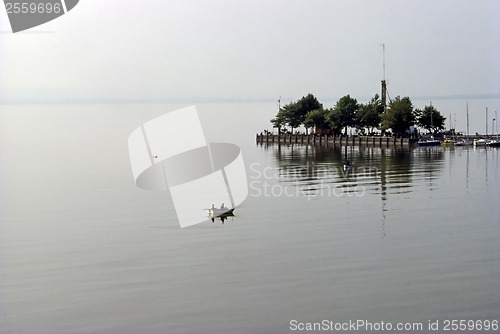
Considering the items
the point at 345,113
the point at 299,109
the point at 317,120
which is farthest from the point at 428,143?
the point at 299,109

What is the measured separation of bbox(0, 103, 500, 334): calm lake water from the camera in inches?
950

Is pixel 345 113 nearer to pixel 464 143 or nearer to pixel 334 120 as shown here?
pixel 334 120

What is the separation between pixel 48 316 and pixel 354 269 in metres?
11.9

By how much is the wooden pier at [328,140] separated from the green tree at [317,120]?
3.35 metres

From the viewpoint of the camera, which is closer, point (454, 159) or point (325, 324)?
point (325, 324)

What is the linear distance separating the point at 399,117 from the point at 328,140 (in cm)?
1611

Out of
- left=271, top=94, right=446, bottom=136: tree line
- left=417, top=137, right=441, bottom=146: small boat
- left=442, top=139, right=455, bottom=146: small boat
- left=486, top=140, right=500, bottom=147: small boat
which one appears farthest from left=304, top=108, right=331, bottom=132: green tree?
left=486, top=140, right=500, bottom=147: small boat

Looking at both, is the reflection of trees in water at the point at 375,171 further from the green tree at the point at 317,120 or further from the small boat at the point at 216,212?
the green tree at the point at 317,120

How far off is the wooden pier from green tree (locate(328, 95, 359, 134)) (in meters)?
3.83

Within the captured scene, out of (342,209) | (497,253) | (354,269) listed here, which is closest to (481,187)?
(342,209)

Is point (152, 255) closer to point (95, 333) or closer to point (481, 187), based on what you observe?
point (95, 333)

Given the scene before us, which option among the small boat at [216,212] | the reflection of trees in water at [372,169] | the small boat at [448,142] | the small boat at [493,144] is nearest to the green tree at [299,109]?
the small boat at [448,142]

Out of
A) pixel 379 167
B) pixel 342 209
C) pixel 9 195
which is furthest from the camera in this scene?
pixel 379 167

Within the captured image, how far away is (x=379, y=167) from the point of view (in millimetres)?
73938
